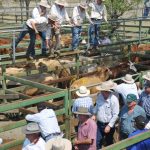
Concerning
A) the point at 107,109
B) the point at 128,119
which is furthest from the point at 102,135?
the point at 128,119

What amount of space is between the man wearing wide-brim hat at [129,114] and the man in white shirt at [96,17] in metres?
6.31

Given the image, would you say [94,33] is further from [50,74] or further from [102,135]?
[102,135]

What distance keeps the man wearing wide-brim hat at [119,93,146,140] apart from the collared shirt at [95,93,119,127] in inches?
13.8

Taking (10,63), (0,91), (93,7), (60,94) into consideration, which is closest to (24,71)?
(10,63)

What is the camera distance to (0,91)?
10266mm

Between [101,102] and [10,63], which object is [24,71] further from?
[101,102]

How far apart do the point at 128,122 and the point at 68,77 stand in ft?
15.1

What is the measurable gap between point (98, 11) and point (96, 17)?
0.21m

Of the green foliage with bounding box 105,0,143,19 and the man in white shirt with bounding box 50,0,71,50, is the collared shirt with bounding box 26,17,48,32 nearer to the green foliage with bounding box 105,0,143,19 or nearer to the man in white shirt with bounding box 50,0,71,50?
the man in white shirt with bounding box 50,0,71,50

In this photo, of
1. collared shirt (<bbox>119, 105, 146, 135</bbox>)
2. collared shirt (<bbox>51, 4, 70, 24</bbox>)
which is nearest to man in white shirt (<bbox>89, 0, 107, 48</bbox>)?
collared shirt (<bbox>51, 4, 70, 24</bbox>)

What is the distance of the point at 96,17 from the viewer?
1276 centimetres

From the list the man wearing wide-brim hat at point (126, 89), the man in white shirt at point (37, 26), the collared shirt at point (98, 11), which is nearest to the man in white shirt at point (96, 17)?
the collared shirt at point (98, 11)

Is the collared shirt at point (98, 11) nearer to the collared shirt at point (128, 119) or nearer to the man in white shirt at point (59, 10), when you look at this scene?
the man in white shirt at point (59, 10)

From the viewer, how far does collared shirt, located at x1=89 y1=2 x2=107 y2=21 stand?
1257cm
